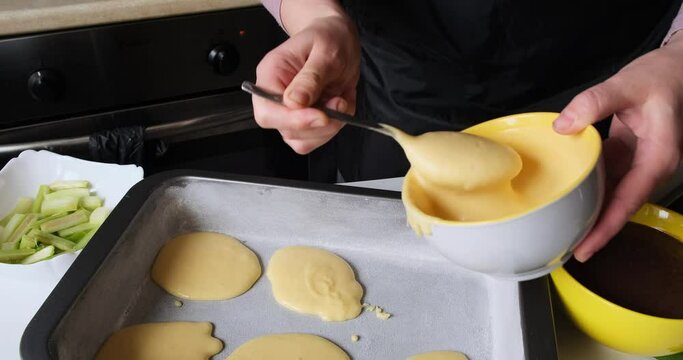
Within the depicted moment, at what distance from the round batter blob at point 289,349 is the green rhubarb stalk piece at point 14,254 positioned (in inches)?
13.5

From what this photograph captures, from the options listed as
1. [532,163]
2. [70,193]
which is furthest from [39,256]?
[532,163]

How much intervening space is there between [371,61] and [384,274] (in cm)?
40

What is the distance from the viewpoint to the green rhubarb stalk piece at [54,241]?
93 centimetres

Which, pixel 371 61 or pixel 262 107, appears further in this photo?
pixel 371 61

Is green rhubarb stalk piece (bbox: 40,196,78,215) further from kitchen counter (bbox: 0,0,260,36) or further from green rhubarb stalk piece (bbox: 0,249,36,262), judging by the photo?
kitchen counter (bbox: 0,0,260,36)

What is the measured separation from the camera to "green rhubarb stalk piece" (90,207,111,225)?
3.28 feet

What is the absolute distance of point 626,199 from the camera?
0.64m

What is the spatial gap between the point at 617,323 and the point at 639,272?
9 centimetres

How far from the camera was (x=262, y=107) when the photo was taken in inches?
27.8

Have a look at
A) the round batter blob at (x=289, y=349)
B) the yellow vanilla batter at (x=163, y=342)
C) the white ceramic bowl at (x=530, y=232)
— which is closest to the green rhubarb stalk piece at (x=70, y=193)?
the yellow vanilla batter at (x=163, y=342)

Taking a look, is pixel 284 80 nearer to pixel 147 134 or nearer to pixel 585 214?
pixel 585 214

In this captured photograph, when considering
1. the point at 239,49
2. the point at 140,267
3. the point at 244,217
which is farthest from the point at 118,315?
the point at 239,49

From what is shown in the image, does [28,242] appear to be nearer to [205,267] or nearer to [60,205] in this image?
[60,205]

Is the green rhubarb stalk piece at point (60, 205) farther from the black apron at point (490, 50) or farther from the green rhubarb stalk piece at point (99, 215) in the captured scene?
the black apron at point (490, 50)
